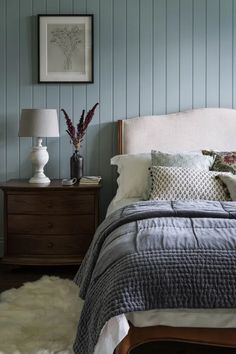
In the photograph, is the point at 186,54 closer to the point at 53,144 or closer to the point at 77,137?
the point at 77,137

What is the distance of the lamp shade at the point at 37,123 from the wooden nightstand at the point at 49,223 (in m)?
0.44

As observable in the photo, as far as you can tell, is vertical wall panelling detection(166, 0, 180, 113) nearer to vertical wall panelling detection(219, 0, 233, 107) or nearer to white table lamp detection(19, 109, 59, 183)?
vertical wall panelling detection(219, 0, 233, 107)

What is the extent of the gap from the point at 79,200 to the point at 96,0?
1744 mm

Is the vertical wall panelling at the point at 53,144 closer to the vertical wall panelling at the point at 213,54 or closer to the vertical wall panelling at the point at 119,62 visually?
the vertical wall panelling at the point at 119,62

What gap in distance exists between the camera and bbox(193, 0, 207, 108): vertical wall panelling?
394 centimetres

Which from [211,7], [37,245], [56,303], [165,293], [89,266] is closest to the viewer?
[165,293]

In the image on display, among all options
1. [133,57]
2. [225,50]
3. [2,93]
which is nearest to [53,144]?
[2,93]

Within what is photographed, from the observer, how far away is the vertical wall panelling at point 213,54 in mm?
3941

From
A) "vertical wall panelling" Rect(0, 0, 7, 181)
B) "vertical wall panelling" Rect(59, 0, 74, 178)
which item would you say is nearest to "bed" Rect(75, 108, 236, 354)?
"vertical wall panelling" Rect(59, 0, 74, 178)

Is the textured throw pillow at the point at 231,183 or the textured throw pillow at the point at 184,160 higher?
the textured throw pillow at the point at 184,160

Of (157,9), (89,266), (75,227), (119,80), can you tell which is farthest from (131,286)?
(157,9)

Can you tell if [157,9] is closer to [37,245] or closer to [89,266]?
[37,245]

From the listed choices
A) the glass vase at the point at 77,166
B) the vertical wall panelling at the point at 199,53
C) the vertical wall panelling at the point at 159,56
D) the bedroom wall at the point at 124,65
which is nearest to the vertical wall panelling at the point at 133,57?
the bedroom wall at the point at 124,65

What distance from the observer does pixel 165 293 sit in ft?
5.92
